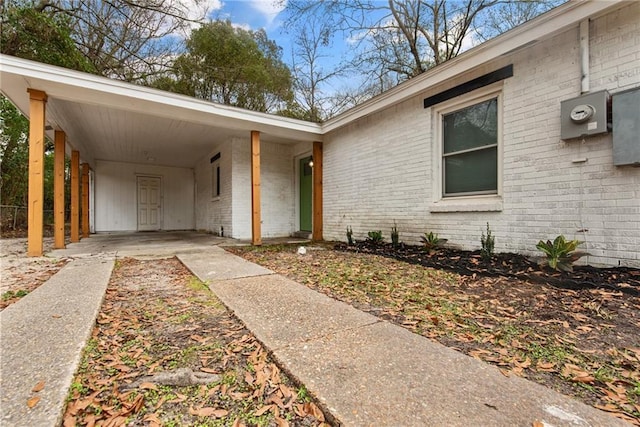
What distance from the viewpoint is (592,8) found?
2.98 m

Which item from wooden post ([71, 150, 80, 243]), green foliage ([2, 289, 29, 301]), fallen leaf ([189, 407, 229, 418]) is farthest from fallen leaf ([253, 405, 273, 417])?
wooden post ([71, 150, 80, 243])

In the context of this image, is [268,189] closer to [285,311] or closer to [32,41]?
[285,311]

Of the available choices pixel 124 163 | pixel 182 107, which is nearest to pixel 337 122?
pixel 182 107

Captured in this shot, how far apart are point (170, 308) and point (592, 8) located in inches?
195

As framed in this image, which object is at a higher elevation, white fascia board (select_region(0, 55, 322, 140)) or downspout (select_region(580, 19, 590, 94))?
white fascia board (select_region(0, 55, 322, 140))

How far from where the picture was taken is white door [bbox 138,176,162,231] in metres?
11.1

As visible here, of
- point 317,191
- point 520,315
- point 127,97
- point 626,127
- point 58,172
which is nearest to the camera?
point 520,315

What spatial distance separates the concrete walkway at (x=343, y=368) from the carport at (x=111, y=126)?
349cm

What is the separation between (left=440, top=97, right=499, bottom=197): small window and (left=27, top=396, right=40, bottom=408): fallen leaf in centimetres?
474

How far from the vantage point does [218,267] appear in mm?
3887

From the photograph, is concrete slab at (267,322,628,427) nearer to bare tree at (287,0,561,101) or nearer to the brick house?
the brick house

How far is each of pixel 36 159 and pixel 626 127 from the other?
24.0 ft

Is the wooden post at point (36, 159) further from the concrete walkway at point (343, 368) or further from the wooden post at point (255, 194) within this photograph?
the wooden post at point (255, 194)

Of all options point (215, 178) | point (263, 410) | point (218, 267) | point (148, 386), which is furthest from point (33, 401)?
point (215, 178)
